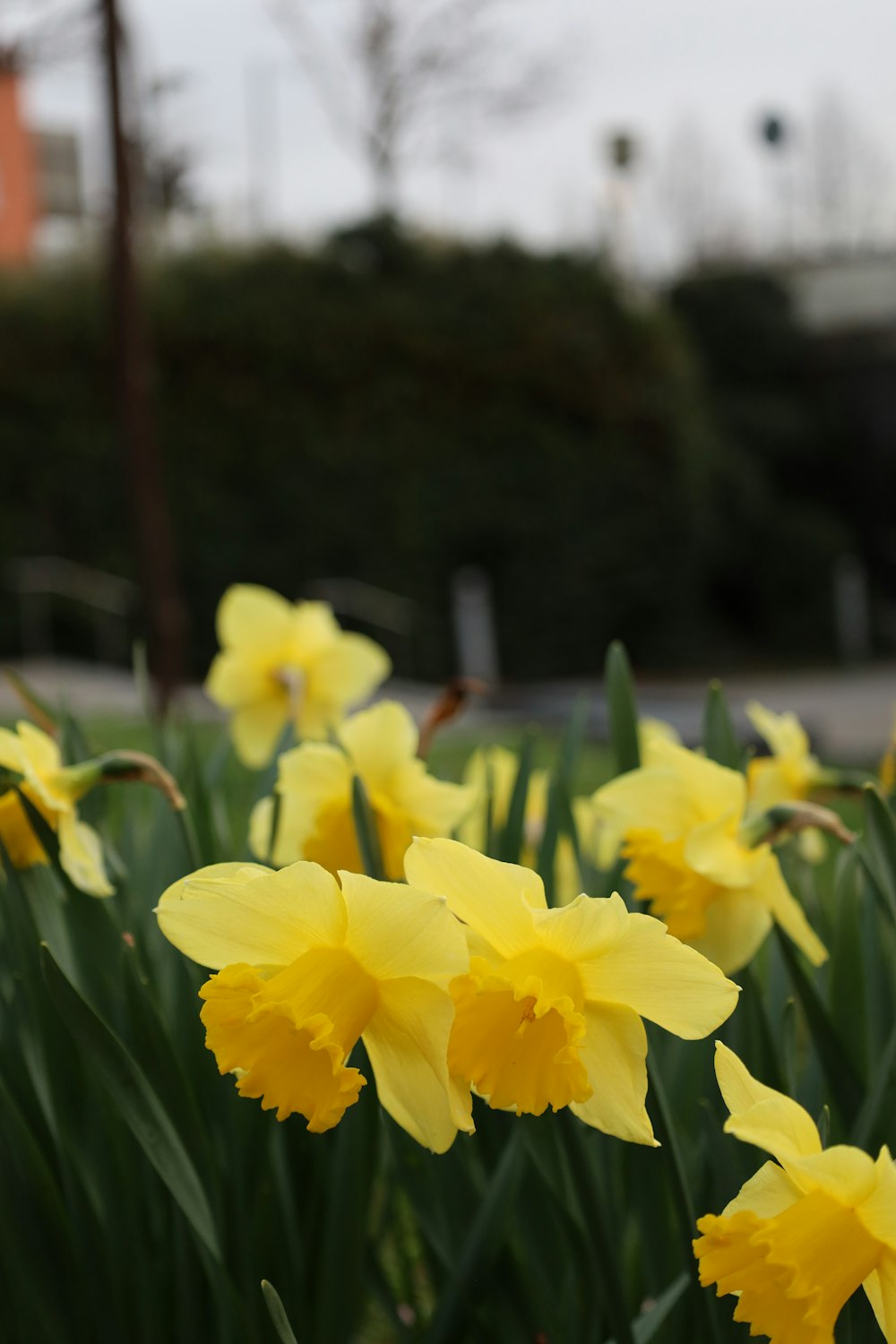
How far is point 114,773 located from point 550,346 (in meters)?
9.71

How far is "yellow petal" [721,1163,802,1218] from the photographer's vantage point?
1.49 ft

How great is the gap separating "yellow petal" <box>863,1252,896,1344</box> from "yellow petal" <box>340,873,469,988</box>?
6.7 inches

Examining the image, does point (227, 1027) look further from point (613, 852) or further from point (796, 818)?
point (613, 852)

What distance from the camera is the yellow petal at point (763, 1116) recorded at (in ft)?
1.44

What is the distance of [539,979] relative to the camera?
1.56 feet

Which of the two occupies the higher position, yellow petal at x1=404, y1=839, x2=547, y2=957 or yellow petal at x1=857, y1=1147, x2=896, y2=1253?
yellow petal at x1=404, y1=839, x2=547, y2=957

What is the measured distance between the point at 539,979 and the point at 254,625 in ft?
2.47

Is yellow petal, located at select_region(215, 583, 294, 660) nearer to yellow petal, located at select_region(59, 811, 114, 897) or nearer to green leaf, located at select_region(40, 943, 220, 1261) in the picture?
yellow petal, located at select_region(59, 811, 114, 897)

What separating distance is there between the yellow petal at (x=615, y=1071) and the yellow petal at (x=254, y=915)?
0.10 metres

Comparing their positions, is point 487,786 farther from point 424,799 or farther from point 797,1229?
point 797,1229

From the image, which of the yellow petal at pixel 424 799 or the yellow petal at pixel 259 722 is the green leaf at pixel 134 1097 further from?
the yellow petal at pixel 259 722

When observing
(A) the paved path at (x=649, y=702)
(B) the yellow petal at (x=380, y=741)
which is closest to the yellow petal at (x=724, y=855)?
(B) the yellow petal at (x=380, y=741)

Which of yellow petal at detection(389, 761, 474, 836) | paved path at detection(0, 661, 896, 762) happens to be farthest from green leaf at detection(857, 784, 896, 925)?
paved path at detection(0, 661, 896, 762)

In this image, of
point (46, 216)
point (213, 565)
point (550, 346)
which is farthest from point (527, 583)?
point (46, 216)
